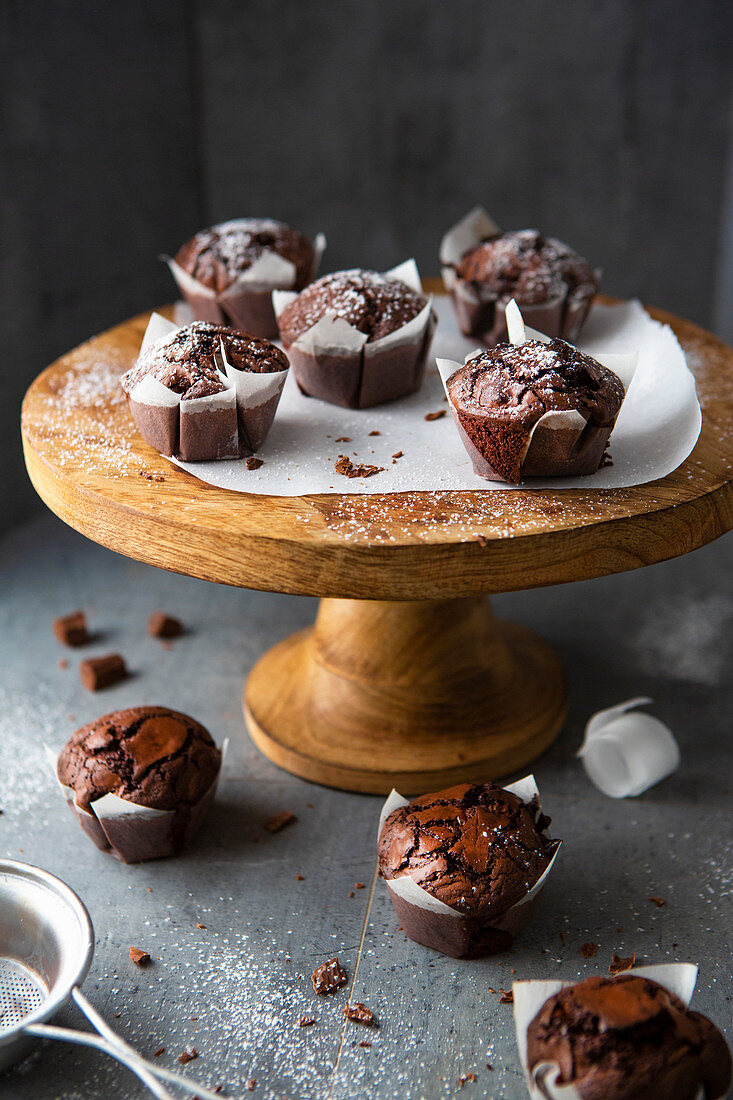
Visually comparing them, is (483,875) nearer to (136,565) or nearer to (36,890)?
(36,890)

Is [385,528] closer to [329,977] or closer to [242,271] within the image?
[329,977]

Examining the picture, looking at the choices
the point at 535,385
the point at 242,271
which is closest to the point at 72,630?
the point at 242,271

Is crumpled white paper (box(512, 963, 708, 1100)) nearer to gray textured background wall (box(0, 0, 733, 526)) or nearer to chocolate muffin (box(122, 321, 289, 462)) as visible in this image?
chocolate muffin (box(122, 321, 289, 462))

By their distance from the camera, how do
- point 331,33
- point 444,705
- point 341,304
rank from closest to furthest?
point 341,304, point 444,705, point 331,33

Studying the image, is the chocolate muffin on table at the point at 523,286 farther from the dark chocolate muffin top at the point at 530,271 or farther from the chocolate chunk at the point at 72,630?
the chocolate chunk at the point at 72,630

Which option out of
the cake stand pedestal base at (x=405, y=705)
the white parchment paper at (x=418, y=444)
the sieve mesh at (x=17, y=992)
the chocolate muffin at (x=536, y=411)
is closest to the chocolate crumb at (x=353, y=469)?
the white parchment paper at (x=418, y=444)

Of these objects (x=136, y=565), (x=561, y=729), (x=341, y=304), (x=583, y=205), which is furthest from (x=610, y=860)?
(x=583, y=205)
